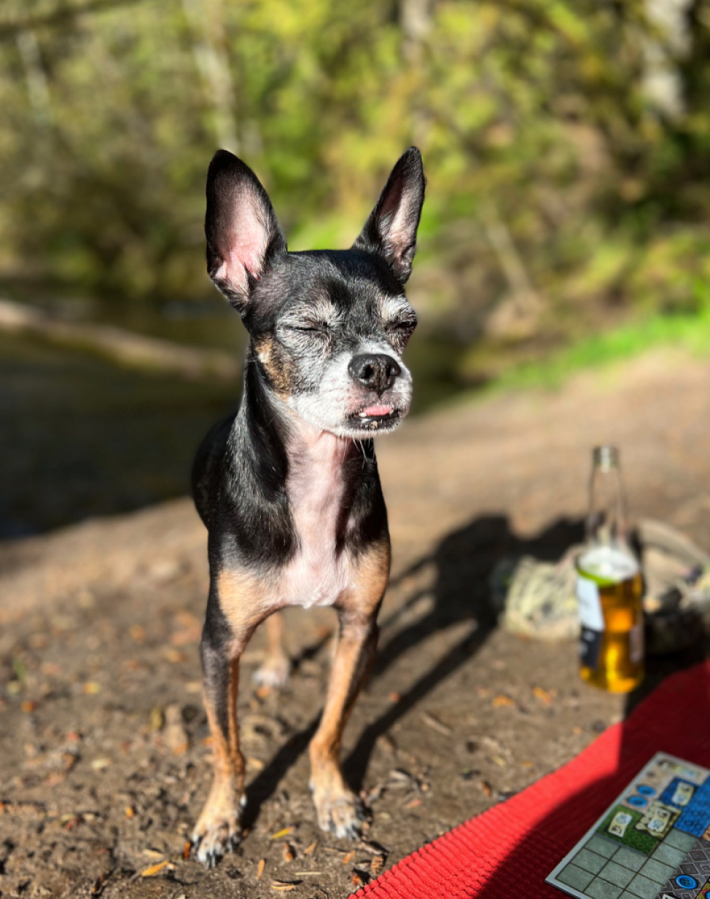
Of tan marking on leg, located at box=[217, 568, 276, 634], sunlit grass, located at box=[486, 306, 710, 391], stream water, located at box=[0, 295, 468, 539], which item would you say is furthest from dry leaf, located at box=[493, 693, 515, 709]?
sunlit grass, located at box=[486, 306, 710, 391]

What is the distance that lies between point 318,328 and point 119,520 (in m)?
6.11

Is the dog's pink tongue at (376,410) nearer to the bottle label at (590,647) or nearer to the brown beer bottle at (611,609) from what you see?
the brown beer bottle at (611,609)

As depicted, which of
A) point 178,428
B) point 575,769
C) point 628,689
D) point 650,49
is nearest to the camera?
point 575,769

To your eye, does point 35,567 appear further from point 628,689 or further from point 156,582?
point 628,689

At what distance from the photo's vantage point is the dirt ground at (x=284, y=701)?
305 centimetres

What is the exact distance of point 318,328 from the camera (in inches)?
105

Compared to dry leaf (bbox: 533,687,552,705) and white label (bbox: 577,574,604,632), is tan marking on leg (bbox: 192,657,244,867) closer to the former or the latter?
dry leaf (bbox: 533,687,552,705)

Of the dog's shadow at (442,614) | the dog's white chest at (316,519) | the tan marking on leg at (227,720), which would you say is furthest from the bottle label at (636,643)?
the tan marking on leg at (227,720)

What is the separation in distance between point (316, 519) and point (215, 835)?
4.50ft

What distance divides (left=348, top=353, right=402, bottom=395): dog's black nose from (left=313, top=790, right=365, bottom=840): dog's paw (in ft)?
6.13

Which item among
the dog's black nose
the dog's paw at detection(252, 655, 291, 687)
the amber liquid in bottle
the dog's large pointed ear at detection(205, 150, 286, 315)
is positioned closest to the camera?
the dog's black nose

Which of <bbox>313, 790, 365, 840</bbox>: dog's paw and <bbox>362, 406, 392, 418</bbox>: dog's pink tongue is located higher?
<bbox>362, 406, 392, 418</bbox>: dog's pink tongue

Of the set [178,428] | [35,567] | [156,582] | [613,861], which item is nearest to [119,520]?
[35,567]

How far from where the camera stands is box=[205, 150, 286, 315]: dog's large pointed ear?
9.14 ft
